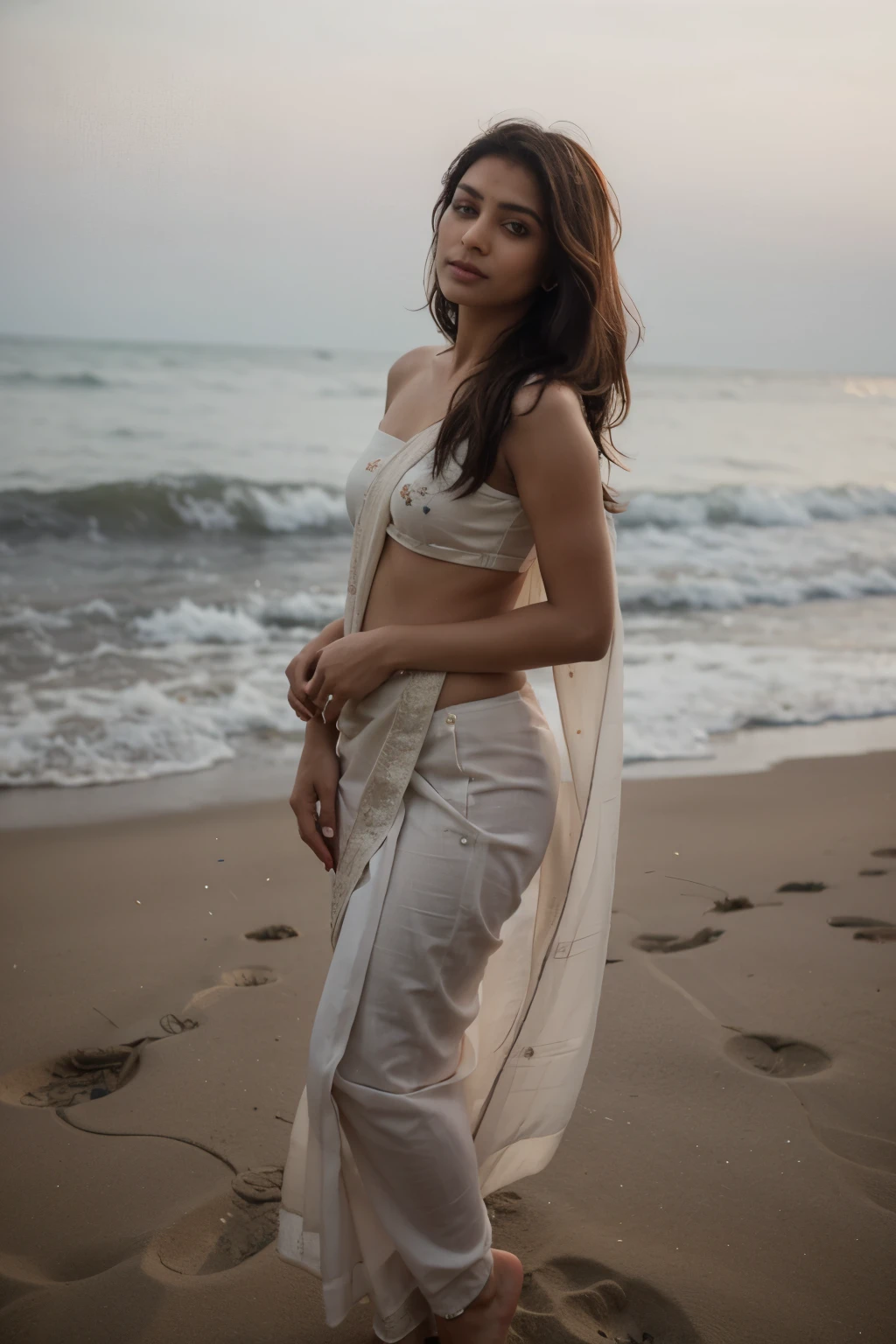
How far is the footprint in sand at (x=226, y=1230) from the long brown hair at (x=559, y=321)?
1456mm

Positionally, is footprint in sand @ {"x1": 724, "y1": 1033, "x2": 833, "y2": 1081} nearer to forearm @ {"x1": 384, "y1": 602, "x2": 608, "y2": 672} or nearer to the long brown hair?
forearm @ {"x1": 384, "y1": 602, "x2": 608, "y2": 672}

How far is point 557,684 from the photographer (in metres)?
1.98

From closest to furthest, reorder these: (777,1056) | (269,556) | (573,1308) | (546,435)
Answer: (546,435)
(573,1308)
(777,1056)
(269,556)

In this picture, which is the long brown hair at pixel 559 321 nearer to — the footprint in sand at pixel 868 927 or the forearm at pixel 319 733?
the forearm at pixel 319 733

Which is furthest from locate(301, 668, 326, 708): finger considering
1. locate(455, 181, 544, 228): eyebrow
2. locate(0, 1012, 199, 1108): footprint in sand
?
locate(0, 1012, 199, 1108): footprint in sand

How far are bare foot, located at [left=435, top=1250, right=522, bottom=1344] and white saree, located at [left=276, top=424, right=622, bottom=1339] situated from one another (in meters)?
0.09

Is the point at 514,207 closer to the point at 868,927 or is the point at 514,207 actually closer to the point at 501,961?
the point at 501,961

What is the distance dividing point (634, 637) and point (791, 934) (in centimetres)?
448

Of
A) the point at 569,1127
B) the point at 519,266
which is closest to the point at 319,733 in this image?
the point at 519,266

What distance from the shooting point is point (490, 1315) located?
1.80 meters

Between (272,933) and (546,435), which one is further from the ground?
(546,435)

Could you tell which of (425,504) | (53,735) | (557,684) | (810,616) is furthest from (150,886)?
(810,616)

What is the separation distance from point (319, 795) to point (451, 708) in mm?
299

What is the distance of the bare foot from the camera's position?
1.79 m
